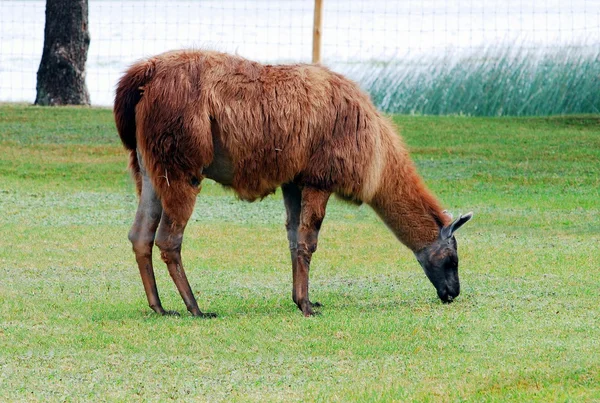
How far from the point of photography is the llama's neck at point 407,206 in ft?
30.2

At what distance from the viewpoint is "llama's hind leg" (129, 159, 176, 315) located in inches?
341

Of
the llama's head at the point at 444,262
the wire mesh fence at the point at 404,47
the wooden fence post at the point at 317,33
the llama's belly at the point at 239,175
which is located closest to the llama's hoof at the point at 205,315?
the llama's belly at the point at 239,175

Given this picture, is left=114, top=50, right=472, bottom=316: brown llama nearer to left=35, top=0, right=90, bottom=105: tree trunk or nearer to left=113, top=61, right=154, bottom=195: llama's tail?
left=113, top=61, right=154, bottom=195: llama's tail

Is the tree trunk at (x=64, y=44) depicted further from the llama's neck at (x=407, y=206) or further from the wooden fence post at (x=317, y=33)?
the llama's neck at (x=407, y=206)

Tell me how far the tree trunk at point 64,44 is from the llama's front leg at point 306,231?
43.1 feet

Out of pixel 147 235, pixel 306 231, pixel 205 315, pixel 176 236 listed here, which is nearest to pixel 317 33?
pixel 306 231

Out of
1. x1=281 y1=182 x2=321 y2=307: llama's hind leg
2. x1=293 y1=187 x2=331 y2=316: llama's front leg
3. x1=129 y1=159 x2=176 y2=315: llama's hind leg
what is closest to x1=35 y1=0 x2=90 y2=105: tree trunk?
x1=281 y1=182 x2=321 y2=307: llama's hind leg

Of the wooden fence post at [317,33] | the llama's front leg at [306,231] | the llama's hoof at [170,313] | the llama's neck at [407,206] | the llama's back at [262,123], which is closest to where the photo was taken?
the llama's back at [262,123]

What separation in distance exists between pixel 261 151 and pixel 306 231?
752mm

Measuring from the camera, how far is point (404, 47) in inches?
1017

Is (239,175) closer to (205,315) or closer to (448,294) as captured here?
(205,315)

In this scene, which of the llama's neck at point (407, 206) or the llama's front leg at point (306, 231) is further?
the llama's neck at point (407, 206)

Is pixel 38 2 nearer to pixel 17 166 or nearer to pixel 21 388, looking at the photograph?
pixel 17 166

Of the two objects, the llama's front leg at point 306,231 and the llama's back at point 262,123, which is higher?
the llama's back at point 262,123
